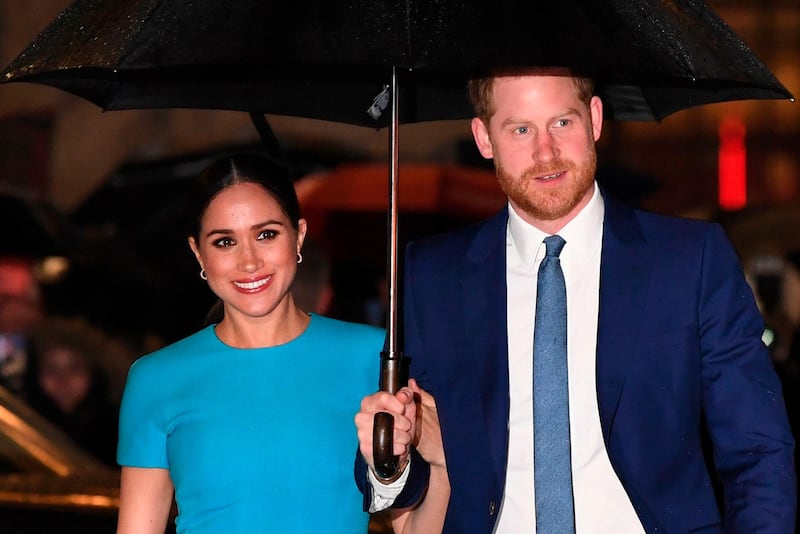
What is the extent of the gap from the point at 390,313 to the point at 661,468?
65cm

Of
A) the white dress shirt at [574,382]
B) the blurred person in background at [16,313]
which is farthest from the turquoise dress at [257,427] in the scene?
the blurred person in background at [16,313]

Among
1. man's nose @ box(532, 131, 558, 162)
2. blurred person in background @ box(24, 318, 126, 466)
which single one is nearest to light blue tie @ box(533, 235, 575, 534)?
man's nose @ box(532, 131, 558, 162)

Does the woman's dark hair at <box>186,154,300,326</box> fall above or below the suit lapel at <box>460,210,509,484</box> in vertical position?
above

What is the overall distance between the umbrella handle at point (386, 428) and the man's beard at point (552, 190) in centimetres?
42

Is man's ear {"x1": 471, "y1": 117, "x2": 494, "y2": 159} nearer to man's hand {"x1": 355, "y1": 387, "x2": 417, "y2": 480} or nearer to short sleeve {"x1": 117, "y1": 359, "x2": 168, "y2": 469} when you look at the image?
man's hand {"x1": 355, "y1": 387, "x2": 417, "y2": 480}

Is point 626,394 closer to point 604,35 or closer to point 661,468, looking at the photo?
point 661,468

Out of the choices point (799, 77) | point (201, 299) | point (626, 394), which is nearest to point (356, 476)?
point (626, 394)

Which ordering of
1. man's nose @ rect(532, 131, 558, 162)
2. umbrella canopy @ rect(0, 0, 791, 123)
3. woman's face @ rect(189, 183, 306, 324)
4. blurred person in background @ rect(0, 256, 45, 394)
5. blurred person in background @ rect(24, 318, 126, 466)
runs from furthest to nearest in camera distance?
blurred person in background @ rect(0, 256, 45, 394) → blurred person in background @ rect(24, 318, 126, 466) → woman's face @ rect(189, 183, 306, 324) → man's nose @ rect(532, 131, 558, 162) → umbrella canopy @ rect(0, 0, 791, 123)

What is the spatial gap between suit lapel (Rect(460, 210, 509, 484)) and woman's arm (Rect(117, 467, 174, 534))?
76 cm

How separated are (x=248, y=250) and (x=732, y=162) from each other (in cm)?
Result: 2204

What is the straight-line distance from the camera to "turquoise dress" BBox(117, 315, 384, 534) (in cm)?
321

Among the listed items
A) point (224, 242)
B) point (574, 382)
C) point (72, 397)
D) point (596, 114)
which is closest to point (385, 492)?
point (574, 382)

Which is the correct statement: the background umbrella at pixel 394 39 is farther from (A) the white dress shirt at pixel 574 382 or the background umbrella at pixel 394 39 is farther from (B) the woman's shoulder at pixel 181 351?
(B) the woman's shoulder at pixel 181 351

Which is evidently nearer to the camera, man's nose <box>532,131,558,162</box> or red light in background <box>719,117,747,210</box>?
man's nose <box>532,131,558,162</box>
